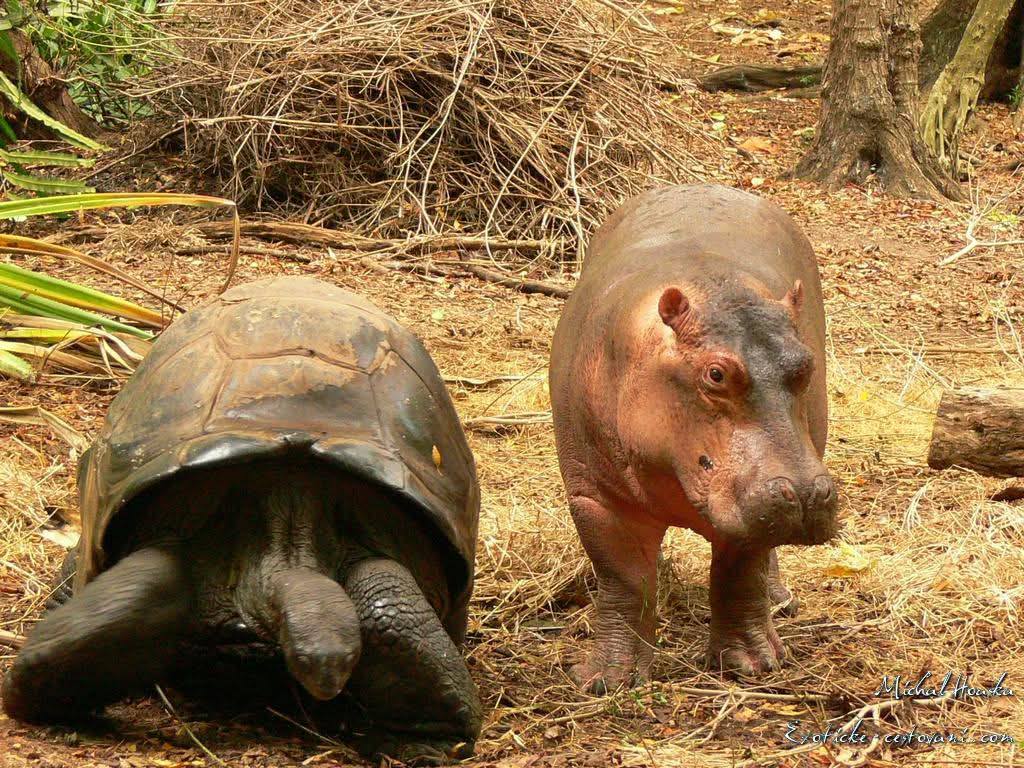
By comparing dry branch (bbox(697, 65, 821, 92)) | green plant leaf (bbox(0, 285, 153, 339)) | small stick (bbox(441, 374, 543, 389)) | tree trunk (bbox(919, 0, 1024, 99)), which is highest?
tree trunk (bbox(919, 0, 1024, 99))

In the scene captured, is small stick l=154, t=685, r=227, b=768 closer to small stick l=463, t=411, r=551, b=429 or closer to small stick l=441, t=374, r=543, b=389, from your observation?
small stick l=463, t=411, r=551, b=429

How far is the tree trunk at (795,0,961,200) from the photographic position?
11.2 metres

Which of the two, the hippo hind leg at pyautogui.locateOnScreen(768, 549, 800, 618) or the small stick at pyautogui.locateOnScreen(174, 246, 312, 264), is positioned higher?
the hippo hind leg at pyautogui.locateOnScreen(768, 549, 800, 618)

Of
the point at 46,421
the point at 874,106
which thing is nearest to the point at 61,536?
the point at 46,421

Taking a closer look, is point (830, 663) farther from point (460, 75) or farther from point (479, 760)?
point (460, 75)

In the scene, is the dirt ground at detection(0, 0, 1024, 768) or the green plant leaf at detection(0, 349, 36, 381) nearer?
the dirt ground at detection(0, 0, 1024, 768)

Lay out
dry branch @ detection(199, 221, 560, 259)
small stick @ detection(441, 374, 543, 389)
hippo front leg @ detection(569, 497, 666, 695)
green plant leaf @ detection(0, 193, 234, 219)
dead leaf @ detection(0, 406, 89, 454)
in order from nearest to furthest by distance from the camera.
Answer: hippo front leg @ detection(569, 497, 666, 695)
dead leaf @ detection(0, 406, 89, 454)
green plant leaf @ detection(0, 193, 234, 219)
small stick @ detection(441, 374, 543, 389)
dry branch @ detection(199, 221, 560, 259)

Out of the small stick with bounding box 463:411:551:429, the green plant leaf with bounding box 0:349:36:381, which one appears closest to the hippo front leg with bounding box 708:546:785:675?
the small stick with bounding box 463:411:551:429

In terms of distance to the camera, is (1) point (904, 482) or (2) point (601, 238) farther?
(1) point (904, 482)

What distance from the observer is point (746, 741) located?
3.60 meters

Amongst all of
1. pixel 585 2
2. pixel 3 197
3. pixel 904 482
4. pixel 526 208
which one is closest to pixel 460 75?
pixel 526 208

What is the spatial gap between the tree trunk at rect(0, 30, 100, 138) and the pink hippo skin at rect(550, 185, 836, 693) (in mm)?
6730

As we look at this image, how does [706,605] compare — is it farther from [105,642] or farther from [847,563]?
[105,642]

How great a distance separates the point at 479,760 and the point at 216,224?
21.1 ft
